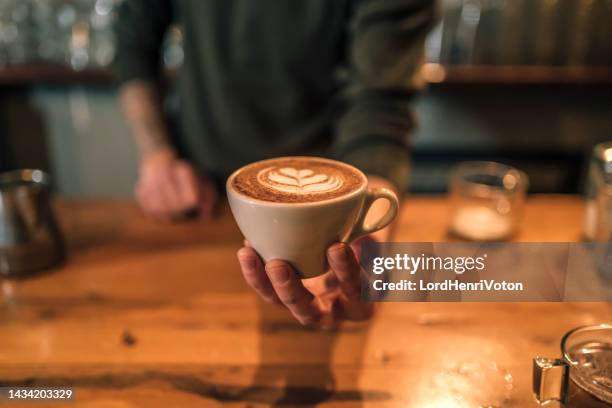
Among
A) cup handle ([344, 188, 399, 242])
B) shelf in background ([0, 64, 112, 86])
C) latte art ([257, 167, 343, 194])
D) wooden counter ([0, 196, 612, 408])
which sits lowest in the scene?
wooden counter ([0, 196, 612, 408])

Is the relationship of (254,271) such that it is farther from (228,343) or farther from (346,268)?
(228,343)

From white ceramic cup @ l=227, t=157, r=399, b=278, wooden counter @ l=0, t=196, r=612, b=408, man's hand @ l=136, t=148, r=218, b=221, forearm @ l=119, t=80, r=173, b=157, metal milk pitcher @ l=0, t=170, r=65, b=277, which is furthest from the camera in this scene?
forearm @ l=119, t=80, r=173, b=157

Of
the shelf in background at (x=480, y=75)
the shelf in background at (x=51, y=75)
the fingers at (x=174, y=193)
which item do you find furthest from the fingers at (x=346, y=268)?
the shelf in background at (x=51, y=75)

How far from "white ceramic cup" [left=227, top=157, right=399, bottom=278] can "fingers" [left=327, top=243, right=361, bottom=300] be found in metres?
0.02

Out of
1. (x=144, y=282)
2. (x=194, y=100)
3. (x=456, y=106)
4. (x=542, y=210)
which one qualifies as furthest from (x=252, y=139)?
(x=456, y=106)

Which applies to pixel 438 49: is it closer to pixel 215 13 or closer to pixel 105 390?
pixel 215 13

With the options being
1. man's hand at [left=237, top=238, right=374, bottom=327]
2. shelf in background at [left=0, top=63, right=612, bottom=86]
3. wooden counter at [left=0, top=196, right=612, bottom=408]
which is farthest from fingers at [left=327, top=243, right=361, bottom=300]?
shelf in background at [left=0, top=63, right=612, bottom=86]

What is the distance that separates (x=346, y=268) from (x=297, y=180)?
0.41 ft

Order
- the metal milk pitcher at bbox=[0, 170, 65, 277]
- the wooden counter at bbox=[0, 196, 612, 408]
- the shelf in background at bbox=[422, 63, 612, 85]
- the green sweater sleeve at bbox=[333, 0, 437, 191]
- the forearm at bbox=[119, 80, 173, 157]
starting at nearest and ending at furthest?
the wooden counter at bbox=[0, 196, 612, 408], the metal milk pitcher at bbox=[0, 170, 65, 277], the green sweater sleeve at bbox=[333, 0, 437, 191], the forearm at bbox=[119, 80, 173, 157], the shelf in background at bbox=[422, 63, 612, 85]

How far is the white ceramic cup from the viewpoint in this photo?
0.54 m

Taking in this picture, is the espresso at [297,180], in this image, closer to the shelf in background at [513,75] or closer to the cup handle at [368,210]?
the cup handle at [368,210]

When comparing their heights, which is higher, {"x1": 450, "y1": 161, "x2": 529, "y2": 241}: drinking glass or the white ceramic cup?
the white ceramic cup

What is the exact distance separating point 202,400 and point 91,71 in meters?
2.04

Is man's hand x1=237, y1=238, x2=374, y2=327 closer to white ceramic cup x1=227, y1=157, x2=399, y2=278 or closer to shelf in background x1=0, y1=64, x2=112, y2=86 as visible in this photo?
white ceramic cup x1=227, y1=157, x2=399, y2=278
